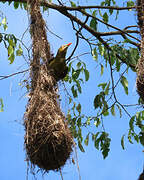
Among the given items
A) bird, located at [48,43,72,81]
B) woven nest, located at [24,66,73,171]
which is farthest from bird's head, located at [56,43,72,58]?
woven nest, located at [24,66,73,171]

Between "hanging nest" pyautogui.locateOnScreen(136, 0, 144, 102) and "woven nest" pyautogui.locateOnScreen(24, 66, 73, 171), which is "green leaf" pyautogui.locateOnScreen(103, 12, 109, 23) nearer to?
"hanging nest" pyautogui.locateOnScreen(136, 0, 144, 102)

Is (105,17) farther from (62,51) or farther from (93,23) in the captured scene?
(62,51)

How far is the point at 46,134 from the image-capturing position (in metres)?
3.04

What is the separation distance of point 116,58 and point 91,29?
0.42 metres

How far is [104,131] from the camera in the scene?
458 centimetres

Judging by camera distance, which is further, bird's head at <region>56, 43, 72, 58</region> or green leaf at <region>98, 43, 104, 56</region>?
green leaf at <region>98, 43, 104, 56</region>

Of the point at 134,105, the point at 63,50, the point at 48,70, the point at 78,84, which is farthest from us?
the point at 78,84

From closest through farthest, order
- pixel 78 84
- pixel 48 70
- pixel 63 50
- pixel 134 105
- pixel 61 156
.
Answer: pixel 61 156, pixel 48 70, pixel 63 50, pixel 134 105, pixel 78 84

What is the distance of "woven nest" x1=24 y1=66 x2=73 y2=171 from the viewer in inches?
120

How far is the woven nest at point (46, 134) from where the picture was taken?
304cm

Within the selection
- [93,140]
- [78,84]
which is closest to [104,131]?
[93,140]

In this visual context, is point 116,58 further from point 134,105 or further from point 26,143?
point 26,143

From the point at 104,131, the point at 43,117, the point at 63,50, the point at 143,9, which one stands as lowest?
the point at 43,117

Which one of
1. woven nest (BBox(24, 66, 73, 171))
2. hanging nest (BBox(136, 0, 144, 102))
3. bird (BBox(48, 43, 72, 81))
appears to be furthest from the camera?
bird (BBox(48, 43, 72, 81))
